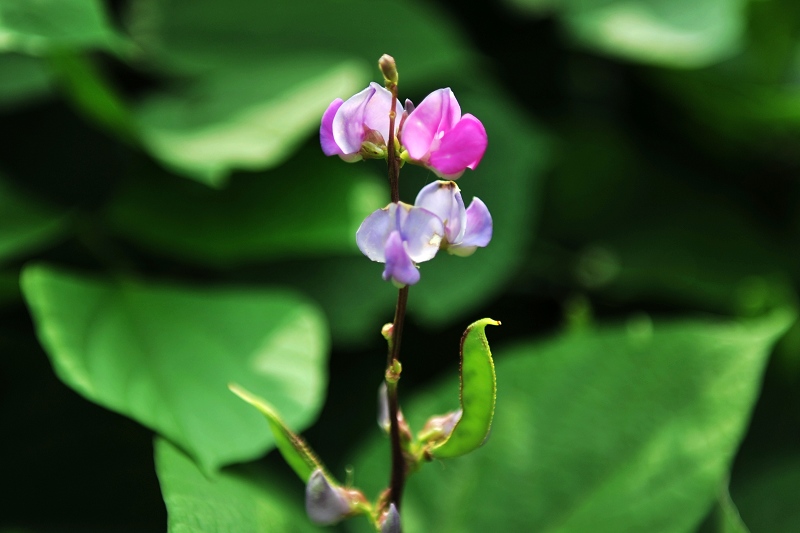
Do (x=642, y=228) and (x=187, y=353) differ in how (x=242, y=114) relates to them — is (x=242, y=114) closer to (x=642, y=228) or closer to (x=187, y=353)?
(x=187, y=353)

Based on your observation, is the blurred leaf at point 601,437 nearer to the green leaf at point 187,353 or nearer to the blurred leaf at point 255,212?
the green leaf at point 187,353

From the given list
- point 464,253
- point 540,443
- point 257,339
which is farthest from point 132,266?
point 464,253

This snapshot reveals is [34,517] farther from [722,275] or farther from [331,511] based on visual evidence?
[722,275]

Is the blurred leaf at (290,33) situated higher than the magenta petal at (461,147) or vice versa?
the magenta petal at (461,147)

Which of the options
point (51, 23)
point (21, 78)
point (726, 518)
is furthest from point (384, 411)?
point (21, 78)

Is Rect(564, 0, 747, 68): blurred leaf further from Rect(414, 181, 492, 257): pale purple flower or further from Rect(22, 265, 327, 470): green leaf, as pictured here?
Rect(414, 181, 492, 257): pale purple flower

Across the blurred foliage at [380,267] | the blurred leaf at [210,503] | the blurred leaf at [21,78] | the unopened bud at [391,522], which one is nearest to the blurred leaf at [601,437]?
the blurred foliage at [380,267]
